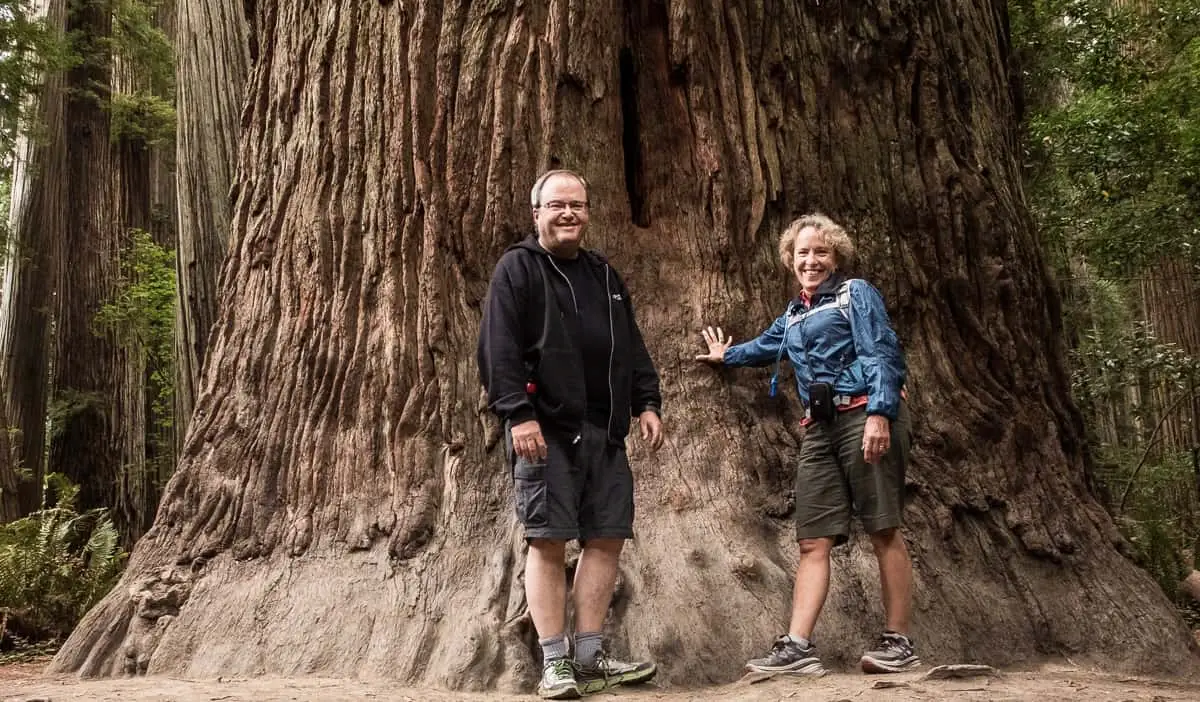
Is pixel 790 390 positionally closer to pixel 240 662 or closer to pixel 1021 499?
pixel 1021 499

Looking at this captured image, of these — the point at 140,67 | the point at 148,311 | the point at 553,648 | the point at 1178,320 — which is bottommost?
the point at 553,648

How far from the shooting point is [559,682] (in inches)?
165

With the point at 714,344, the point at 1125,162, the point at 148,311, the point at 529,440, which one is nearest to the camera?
the point at 529,440

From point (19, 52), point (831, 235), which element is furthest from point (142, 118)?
point (831, 235)

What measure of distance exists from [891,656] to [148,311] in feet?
41.4

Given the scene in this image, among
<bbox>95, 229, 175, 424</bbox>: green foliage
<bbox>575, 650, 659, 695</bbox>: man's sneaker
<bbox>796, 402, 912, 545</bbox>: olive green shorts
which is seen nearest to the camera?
<bbox>575, 650, 659, 695</bbox>: man's sneaker

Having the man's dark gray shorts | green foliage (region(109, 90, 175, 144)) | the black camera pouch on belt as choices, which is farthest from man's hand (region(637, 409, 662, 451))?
green foliage (region(109, 90, 175, 144))

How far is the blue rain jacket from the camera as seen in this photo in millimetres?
4609

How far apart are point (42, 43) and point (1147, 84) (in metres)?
11.5

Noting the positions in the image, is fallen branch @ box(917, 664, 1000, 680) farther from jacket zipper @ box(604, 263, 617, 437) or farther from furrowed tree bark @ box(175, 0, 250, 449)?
furrowed tree bark @ box(175, 0, 250, 449)

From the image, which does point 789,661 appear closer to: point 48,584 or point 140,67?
point 48,584

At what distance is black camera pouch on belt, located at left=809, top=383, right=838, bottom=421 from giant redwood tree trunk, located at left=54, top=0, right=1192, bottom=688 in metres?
0.74

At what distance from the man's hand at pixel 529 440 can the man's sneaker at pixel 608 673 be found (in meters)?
0.87

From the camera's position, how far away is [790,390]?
5.74m
